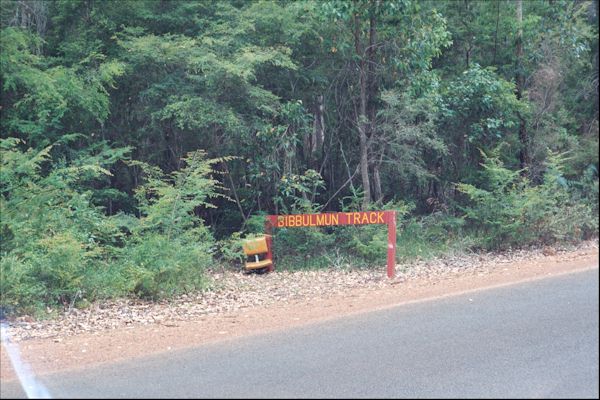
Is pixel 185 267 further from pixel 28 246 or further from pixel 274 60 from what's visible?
pixel 274 60

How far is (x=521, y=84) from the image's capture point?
698 inches

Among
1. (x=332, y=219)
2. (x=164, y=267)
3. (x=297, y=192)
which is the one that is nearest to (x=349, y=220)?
(x=332, y=219)

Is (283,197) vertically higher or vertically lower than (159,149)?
lower

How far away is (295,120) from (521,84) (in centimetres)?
681

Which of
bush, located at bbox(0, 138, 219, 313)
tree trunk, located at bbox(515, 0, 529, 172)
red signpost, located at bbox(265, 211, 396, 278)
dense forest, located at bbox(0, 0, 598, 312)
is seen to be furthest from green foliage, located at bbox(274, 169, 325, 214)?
tree trunk, located at bbox(515, 0, 529, 172)

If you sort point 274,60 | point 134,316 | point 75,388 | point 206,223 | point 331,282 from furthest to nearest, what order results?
point 206,223, point 274,60, point 331,282, point 134,316, point 75,388

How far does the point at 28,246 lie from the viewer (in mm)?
10461

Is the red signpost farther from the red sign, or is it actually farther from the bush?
the bush

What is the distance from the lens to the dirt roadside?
7.37 meters

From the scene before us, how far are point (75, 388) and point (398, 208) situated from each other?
10498 mm

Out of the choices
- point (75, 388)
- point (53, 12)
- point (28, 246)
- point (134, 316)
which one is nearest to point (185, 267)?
point (134, 316)

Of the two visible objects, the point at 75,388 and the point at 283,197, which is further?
the point at 283,197

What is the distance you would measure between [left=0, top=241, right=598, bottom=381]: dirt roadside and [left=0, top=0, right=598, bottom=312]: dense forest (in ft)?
6.44

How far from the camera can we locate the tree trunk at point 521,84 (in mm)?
17234
